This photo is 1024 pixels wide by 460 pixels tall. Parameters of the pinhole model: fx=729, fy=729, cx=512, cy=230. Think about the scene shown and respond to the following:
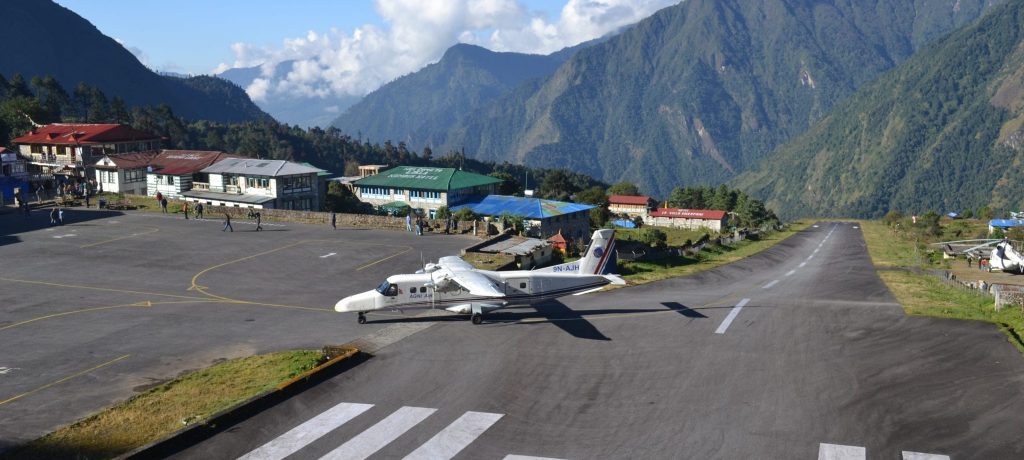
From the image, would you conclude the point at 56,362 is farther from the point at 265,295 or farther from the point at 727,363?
the point at 727,363

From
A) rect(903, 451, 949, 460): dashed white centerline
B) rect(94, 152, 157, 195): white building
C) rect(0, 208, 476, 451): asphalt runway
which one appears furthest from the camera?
rect(94, 152, 157, 195): white building

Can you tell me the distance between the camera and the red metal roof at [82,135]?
101 m

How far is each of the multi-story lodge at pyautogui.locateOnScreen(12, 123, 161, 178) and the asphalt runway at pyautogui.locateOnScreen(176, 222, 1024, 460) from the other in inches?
3182

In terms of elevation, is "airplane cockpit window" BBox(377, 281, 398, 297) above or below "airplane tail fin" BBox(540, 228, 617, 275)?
below

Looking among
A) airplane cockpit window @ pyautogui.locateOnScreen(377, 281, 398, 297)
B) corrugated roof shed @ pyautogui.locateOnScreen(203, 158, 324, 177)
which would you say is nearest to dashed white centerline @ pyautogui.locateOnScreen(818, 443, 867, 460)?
airplane cockpit window @ pyautogui.locateOnScreen(377, 281, 398, 297)

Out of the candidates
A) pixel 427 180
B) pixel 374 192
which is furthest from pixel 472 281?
pixel 374 192

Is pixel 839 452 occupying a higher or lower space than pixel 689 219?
lower

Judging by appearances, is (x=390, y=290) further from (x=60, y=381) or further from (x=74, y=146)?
(x=74, y=146)

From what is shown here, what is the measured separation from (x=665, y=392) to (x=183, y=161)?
83532 millimetres

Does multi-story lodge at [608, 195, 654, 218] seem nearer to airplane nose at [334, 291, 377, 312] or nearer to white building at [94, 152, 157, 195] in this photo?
white building at [94, 152, 157, 195]

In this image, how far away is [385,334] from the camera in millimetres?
35062

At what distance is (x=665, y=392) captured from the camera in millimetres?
27281

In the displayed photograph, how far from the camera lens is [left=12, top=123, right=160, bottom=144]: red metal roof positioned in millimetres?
100750

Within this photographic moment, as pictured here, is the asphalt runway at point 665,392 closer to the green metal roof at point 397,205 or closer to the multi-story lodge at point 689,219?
the green metal roof at point 397,205
